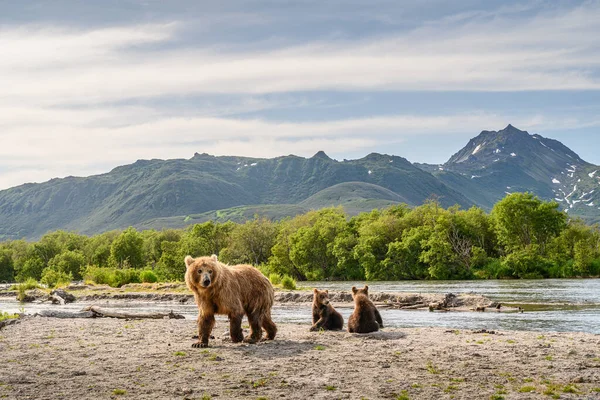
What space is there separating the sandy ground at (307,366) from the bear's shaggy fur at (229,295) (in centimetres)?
59

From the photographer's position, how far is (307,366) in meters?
13.4

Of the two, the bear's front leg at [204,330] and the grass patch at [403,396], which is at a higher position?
the bear's front leg at [204,330]

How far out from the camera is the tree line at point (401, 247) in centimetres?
8281

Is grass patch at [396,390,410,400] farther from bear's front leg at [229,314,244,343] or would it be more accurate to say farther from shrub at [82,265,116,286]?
shrub at [82,265,116,286]

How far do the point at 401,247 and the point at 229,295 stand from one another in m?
80.8

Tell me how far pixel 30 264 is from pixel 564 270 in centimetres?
10864

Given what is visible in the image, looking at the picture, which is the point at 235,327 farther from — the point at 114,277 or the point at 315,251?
the point at 315,251

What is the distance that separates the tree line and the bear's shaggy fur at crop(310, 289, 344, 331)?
183ft

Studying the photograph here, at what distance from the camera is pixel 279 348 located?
16.1 m

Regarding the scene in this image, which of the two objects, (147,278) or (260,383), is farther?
(147,278)

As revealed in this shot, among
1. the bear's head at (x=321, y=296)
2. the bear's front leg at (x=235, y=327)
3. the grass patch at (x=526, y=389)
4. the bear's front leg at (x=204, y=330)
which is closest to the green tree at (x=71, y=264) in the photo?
the bear's head at (x=321, y=296)

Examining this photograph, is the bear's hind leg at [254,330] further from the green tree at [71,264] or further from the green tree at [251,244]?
the green tree at [71,264]

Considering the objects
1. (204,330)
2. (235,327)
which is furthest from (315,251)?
(204,330)

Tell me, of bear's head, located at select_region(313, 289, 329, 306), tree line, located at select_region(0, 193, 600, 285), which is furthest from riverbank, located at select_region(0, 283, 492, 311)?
tree line, located at select_region(0, 193, 600, 285)
